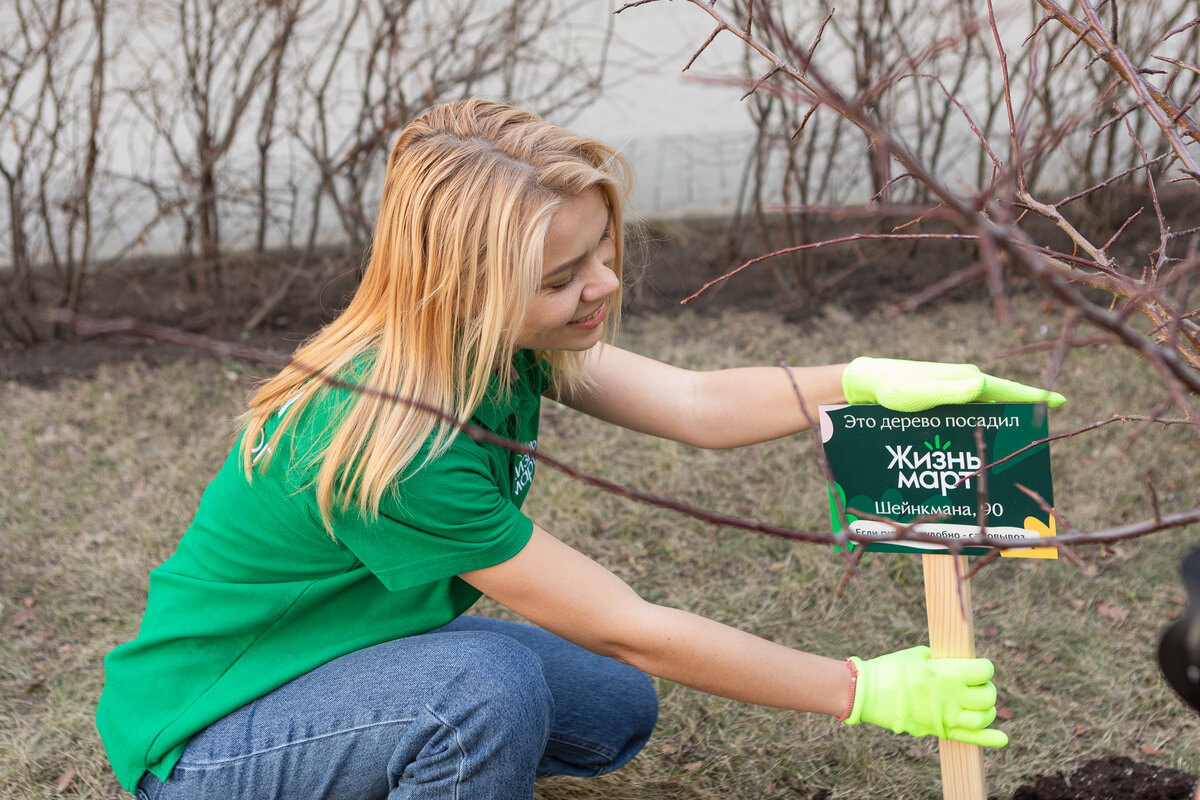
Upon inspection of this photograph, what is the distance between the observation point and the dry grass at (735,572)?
200cm

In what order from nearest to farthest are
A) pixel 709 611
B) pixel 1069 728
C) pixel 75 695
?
pixel 1069 728
pixel 75 695
pixel 709 611

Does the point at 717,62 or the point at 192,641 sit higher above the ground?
the point at 717,62

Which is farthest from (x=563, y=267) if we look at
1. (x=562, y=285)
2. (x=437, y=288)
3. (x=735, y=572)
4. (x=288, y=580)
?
(x=735, y=572)

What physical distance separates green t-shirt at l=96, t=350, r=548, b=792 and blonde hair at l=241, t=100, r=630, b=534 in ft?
0.14

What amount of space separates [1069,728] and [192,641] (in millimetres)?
1617

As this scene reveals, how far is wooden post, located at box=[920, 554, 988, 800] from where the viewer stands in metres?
1.44

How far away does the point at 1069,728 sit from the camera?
6.65ft

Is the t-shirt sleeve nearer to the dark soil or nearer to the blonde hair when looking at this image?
the blonde hair

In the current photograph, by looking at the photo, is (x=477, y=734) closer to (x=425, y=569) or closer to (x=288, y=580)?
(x=425, y=569)

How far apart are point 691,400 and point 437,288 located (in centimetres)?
61

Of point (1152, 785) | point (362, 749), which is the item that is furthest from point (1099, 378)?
point (362, 749)

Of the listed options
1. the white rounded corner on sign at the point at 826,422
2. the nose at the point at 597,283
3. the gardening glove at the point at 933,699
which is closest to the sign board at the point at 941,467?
the white rounded corner on sign at the point at 826,422

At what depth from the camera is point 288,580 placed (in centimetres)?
149

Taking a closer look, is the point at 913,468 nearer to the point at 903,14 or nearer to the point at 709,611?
Answer: the point at 709,611
